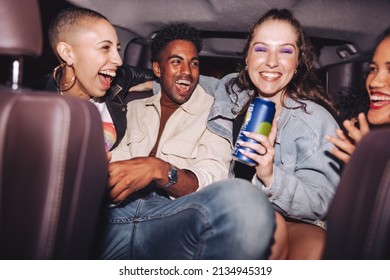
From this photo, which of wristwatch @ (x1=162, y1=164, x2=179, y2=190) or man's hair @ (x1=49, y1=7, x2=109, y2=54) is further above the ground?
man's hair @ (x1=49, y1=7, x2=109, y2=54)

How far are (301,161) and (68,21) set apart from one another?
4.61 feet

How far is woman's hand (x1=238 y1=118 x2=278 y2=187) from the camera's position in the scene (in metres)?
1.44

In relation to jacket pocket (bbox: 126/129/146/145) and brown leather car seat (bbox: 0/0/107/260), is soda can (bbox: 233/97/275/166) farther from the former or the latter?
jacket pocket (bbox: 126/129/146/145)

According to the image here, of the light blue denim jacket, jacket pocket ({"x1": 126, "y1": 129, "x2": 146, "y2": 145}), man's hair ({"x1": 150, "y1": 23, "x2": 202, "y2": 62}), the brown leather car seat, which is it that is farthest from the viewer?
Answer: man's hair ({"x1": 150, "y1": 23, "x2": 202, "y2": 62})

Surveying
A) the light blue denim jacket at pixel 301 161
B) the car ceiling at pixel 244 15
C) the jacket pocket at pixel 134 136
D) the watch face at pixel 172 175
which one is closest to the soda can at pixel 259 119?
the light blue denim jacket at pixel 301 161

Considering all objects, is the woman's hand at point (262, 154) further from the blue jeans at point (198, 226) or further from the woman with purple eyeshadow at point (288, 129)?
the blue jeans at point (198, 226)

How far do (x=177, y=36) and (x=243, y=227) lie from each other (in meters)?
1.49

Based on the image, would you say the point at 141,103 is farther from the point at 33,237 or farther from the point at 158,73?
the point at 33,237

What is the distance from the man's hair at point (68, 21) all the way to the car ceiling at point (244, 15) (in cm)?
7

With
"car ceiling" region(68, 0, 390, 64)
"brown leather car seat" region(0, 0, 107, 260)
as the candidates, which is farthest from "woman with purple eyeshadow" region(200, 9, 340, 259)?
"brown leather car seat" region(0, 0, 107, 260)

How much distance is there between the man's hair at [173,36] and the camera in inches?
94.3

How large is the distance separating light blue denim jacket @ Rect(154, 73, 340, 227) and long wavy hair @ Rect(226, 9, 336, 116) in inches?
3.1

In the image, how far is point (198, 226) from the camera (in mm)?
1295

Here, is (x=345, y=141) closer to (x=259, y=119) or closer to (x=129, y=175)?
(x=259, y=119)
